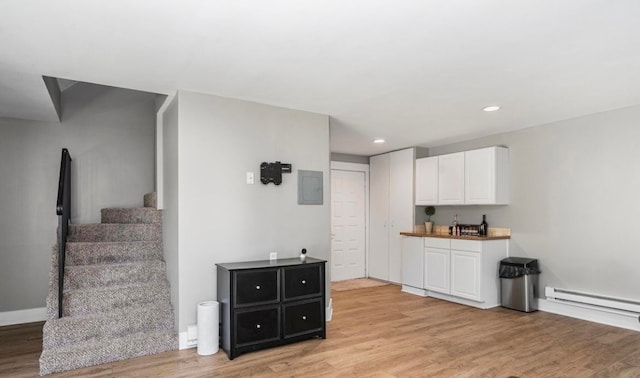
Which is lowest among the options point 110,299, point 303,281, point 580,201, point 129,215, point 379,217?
point 110,299

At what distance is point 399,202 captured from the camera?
262 inches

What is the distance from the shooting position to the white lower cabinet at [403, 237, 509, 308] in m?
5.00

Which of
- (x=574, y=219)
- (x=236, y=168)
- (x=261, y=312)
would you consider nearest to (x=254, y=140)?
(x=236, y=168)

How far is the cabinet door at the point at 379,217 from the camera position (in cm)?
693

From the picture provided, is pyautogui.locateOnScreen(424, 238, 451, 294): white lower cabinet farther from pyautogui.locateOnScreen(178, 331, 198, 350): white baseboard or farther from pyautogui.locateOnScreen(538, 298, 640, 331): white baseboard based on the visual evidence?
pyautogui.locateOnScreen(178, 331, 198, 350): white baseboard

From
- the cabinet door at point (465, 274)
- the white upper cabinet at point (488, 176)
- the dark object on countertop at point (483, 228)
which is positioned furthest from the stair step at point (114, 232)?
the dark object on countertop at point (483, 228)

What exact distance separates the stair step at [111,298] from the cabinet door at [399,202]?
402cm

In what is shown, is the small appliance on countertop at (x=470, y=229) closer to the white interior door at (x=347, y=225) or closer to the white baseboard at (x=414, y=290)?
the white baseboard at (x=414, y=290)

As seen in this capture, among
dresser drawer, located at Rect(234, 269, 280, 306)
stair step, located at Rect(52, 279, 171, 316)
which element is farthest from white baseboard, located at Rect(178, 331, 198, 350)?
dresser drawer, located at Rect(234, 269, 280, 306)

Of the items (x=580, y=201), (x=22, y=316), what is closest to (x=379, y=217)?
(x=580, y=201)

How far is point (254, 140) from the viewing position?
3.89m

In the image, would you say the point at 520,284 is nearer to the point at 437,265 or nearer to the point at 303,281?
the point at 437,265

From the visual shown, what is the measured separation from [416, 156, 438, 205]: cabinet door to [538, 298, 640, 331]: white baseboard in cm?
202

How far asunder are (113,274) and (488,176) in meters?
4.65
